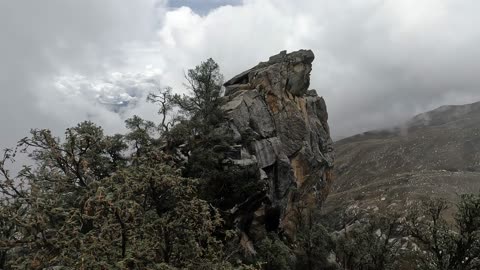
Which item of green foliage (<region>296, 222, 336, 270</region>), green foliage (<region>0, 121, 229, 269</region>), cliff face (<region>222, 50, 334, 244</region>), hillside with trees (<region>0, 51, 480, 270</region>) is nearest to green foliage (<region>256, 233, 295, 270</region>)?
hillside with trees (<region>0, 51, 480, 270</region>)

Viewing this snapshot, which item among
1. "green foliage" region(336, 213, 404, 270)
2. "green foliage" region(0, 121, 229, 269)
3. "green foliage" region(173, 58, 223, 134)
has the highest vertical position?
"green foliage" region(173, 58, 223, 134)

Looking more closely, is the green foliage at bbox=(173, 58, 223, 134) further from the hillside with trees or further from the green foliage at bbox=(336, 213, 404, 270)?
the green foliage at bbox=(336, 213, 404, 270)

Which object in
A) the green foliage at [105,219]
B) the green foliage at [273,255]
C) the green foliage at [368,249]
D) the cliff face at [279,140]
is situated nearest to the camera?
the green foliage at [105,219]

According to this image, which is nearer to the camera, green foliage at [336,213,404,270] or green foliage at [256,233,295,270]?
green foliage at [256,233,295,270]

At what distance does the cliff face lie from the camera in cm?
5788

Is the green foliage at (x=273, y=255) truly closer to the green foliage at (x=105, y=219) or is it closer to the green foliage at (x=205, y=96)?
the green foliage at (x=205, y=96)

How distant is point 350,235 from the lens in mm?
79000

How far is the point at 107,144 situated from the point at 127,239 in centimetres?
534

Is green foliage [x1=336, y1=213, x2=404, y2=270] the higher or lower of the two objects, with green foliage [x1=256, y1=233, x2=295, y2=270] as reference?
lower

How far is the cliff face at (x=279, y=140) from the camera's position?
57875 millimetres

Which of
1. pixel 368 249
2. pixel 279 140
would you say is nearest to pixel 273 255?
pixel 279 140

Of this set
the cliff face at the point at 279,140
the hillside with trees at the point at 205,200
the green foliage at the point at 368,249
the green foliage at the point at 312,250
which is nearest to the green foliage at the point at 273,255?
the hillside with trees at the point at 205,200

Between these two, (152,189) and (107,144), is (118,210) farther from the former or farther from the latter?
(107,144)

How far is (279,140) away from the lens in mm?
67062
